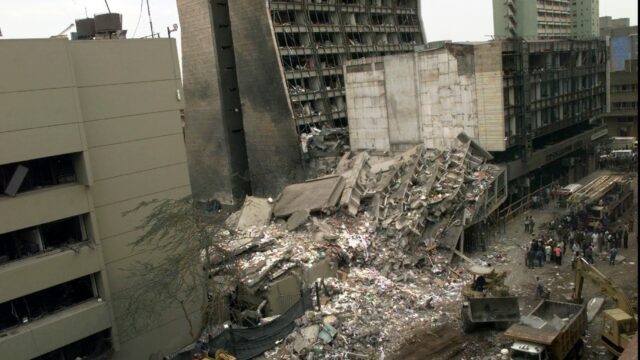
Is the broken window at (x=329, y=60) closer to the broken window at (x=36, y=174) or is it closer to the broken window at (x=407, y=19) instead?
the broken window at (x=407, y=19)

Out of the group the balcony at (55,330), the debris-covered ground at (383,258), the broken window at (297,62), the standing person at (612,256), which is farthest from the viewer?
the broken window at (297,62)

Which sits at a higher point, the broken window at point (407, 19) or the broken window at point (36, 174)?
the broken window at point (407, 19)

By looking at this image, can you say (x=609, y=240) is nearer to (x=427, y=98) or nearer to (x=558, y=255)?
(x=558, y=255)

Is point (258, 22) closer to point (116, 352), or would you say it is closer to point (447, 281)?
point (447, 281)

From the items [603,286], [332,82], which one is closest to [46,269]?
[603,286]

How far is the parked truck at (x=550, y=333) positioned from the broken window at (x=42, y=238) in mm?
12345

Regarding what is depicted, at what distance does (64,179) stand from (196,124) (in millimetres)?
26644

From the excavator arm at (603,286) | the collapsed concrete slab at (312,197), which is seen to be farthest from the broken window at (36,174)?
the excavator arm at (603,286)

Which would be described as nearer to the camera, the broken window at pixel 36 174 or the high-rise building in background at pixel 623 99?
the broken window at pixel 36 174

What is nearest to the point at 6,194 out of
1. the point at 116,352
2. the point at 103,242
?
the point at 103,242

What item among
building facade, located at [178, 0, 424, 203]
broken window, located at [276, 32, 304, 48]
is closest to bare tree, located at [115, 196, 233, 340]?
building facade, located at [178, 0, 424, 203]

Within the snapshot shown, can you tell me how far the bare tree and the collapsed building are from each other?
1.41m

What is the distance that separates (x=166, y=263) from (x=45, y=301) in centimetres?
346

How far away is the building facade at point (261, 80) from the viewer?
38.0m
